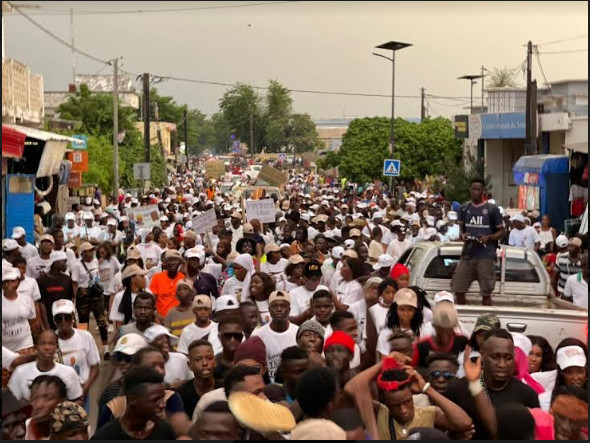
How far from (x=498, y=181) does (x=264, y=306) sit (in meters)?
41.9

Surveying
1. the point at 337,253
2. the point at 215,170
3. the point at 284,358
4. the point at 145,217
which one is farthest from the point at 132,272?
the point at 215,170

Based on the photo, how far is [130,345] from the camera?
7965 mm

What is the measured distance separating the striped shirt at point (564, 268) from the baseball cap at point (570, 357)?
7.29 m

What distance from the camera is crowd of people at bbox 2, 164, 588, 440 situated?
6047 millimetres

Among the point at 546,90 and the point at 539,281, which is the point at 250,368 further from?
the point at 546,90

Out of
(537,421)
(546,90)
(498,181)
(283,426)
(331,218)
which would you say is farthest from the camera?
(546,90)

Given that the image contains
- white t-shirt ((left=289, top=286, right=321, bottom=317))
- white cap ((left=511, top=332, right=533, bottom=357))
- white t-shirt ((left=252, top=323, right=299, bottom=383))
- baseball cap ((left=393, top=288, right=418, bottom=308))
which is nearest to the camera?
white cap ((left=511, top=332, right=533, bottom=357))

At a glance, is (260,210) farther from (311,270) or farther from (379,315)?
(379,315)

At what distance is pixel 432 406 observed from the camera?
6.50 m

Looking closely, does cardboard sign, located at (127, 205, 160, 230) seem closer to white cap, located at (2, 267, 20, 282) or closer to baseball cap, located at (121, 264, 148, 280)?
baseball cap, located at (121, 264, 148, 280)

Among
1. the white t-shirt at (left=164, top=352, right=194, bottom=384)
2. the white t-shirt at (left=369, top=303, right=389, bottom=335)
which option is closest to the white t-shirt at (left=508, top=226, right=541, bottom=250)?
the white t-shirt at (left=369, top=303, right=389, bottom=335)

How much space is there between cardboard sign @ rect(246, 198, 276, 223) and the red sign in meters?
19.4

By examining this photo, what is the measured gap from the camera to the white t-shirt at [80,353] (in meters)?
9.29

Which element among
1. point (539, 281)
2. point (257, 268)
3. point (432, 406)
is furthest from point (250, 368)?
point (257, 268)
